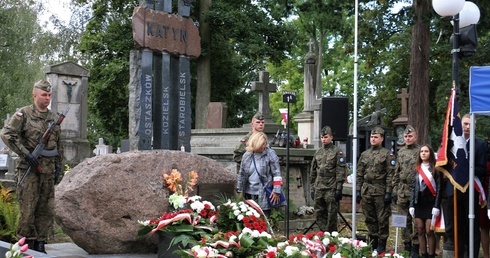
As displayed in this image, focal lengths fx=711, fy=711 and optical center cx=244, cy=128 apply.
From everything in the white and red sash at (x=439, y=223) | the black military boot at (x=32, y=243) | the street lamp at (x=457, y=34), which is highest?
the street lamp at (x=457, y=34)

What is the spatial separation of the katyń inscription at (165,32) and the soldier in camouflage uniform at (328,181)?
333 cm

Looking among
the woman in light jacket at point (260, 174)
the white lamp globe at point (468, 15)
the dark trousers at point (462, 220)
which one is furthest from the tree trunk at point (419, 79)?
the woman in light jacket at point (260, 174)

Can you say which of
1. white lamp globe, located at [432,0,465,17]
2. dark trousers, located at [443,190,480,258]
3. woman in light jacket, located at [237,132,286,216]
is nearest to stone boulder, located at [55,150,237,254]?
woman in light jacket, located at [237,132,286,216]

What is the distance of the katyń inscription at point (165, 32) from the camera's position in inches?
484

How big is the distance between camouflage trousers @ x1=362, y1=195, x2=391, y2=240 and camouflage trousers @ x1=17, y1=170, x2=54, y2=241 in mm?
4829

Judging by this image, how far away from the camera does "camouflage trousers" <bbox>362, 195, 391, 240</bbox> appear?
10.8 metres

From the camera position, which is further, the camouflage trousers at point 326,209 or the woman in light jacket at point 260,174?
the camouflage trousers at point 326,209

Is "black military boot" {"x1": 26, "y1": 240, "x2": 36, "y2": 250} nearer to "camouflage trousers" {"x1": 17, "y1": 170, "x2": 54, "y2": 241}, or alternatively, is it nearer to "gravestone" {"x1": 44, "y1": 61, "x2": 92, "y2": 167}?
"camouflage trousers" {"x1": 17, "y1": 170, "x2": 54, "y2": 241}

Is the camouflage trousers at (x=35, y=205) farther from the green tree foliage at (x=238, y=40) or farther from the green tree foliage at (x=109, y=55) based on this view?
the green tree foliage at (x=109, y=55)

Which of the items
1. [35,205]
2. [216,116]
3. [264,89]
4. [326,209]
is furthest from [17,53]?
[35,205]

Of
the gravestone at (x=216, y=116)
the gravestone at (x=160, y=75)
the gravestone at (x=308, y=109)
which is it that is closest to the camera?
the gravestone at (x=160, y=75)

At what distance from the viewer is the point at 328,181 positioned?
38.0 feet

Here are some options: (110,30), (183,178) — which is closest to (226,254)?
(183,178)

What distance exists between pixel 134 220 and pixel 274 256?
2.85 m
